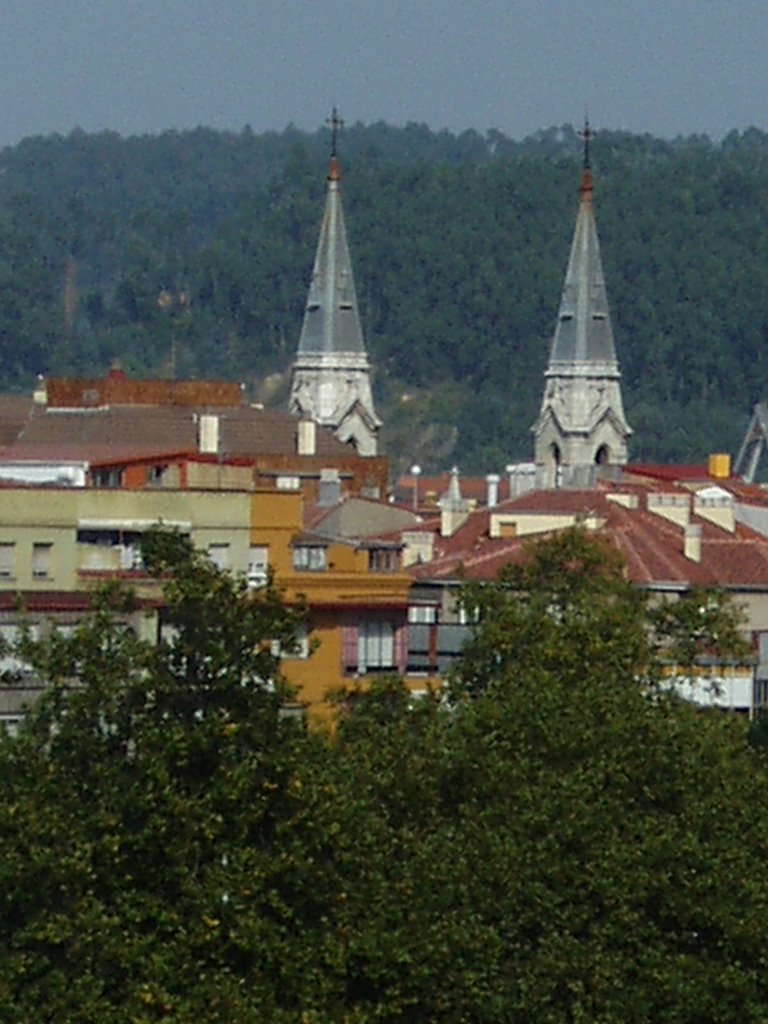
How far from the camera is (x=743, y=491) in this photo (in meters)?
105

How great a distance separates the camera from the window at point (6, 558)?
175ft

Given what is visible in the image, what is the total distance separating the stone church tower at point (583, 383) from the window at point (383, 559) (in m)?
68.7

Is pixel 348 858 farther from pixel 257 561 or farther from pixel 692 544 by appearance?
pixel 692 544

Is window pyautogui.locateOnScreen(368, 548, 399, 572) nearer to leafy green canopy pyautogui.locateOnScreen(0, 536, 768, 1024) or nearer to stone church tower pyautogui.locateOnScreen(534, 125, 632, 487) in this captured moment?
leafy green canopy pyautogui.locateOnScreen(0, 536, 768, 1024)

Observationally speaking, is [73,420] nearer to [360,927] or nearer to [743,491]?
[743,491]

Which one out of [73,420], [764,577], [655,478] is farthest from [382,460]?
[764,577]

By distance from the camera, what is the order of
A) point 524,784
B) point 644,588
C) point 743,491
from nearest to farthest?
point 524,784, point 644,588, point 743,491

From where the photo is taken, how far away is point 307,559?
59281 mm

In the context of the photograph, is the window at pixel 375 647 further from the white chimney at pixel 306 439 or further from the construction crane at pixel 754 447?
the construction crane at pixel 754 447

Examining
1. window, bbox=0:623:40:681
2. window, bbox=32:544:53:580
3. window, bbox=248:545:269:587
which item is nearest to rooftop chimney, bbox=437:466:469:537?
window, bbox=248:545:269:587

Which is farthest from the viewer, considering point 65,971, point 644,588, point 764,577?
point 764,577

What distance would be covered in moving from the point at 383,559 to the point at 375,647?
3973 millimetres

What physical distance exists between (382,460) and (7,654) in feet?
197

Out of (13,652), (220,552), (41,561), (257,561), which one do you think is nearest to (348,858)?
(13,652)
